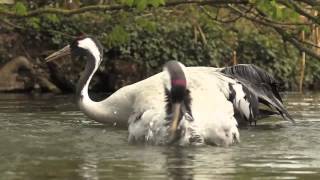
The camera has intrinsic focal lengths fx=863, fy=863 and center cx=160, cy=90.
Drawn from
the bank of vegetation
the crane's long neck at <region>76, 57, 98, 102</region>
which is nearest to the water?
the crane's long neck at <region>76, 57, 98, 102</region>

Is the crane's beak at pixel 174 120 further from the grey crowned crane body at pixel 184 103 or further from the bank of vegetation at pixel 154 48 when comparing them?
the bank of vegetation at pixel 154 48

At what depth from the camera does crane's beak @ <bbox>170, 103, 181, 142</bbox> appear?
30.0 ft

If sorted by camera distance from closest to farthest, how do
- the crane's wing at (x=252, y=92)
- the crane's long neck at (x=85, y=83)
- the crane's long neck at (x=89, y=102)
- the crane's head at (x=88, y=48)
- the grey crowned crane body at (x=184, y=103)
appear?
the grey crowned crane body at (x=184, y=103) → the crane's wing at (x=252, y=92) → the crane's long neck at (x=89, y=102) → the crane's long neck at (x=85, y=83) → the crane's head at (x=88, y=48)

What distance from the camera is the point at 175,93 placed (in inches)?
363

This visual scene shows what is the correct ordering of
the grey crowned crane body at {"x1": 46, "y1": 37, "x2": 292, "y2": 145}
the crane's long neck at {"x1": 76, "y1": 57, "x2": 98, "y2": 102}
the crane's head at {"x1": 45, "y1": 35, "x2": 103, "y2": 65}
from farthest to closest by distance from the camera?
the crane's head at {"x1": 45, "y1": 35, "x2": 103, "y2": 65}, the crane's long neck at {"x1": 76, "y1": 57, "x2": 98, "y2": 102}, the grey crowned crane body at {"x1": 46, "y1": 37, "x2": 292, "y2": 145}

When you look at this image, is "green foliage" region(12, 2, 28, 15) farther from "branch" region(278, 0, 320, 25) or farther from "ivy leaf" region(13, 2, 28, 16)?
"branch" region(278, 0, 320, 25)

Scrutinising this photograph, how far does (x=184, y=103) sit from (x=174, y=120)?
0.36 m

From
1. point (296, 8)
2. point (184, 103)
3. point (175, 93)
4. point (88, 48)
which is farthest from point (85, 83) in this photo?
point (175, 93)

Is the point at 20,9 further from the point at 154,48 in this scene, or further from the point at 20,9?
the point at 154,48

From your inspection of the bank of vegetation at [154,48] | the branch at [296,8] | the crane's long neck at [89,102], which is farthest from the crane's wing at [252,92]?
the bank of vegetation at [154,48]

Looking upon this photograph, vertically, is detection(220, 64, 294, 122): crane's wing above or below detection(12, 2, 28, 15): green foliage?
below

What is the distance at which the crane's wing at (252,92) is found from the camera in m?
11.7

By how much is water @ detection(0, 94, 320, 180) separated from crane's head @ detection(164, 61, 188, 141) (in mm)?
289

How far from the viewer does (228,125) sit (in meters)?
9.59
